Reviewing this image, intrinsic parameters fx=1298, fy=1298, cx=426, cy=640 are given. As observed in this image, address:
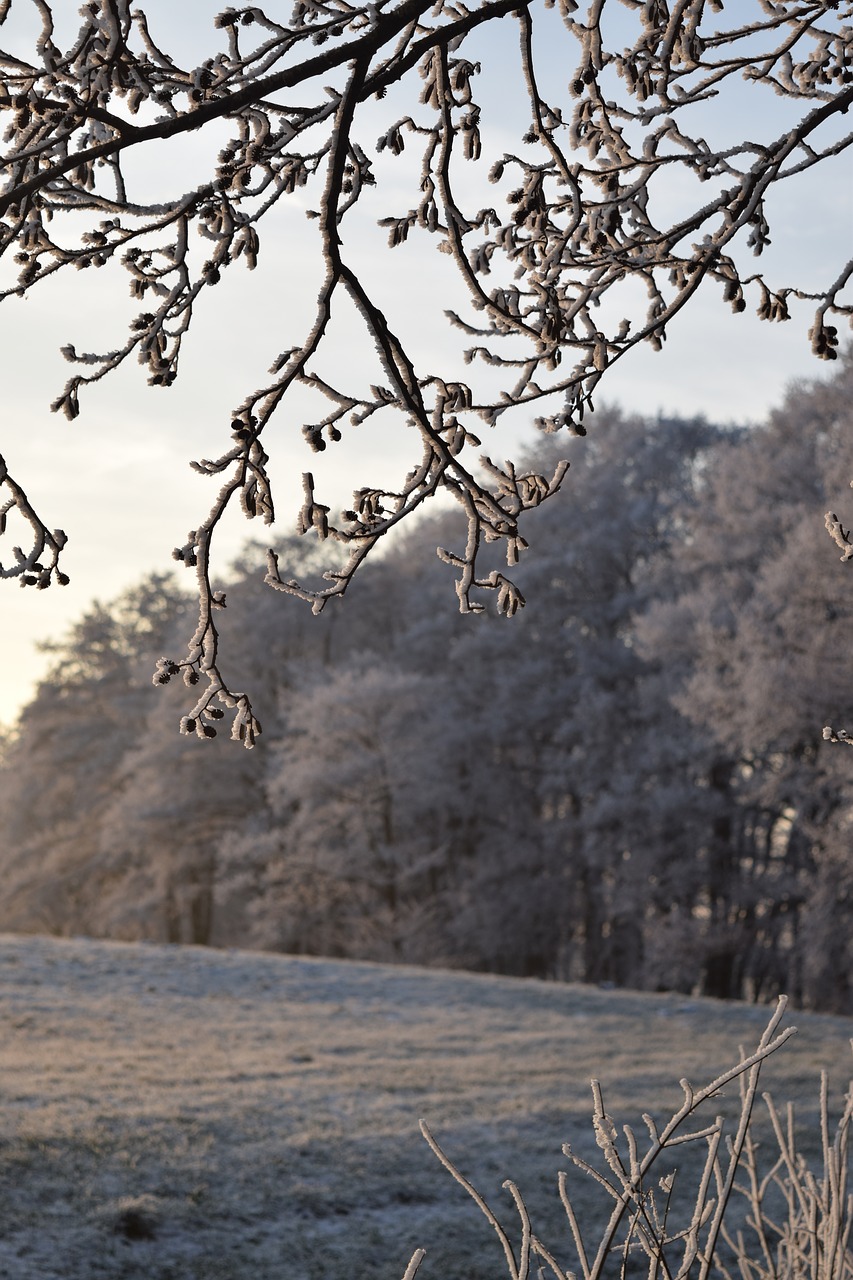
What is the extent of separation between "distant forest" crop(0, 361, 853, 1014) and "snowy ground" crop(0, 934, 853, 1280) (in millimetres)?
5616

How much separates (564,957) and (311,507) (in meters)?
23.8

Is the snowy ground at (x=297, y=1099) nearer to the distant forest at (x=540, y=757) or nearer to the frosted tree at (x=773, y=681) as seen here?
the frosted tree at (x=773, y=681)

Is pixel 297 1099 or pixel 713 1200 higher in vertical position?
pixel 713 1200

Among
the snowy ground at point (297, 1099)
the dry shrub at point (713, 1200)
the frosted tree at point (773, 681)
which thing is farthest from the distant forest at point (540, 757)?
the dry shrub at point (713, 1200)

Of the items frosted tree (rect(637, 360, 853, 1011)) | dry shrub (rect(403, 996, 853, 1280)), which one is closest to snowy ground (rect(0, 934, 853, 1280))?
dry shrub (rect(403, 996, 853, 1280))

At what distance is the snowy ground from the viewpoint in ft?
18.0

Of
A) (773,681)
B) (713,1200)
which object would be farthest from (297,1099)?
(773,681)

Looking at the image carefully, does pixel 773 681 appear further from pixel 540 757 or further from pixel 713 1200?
pixel 713 1200

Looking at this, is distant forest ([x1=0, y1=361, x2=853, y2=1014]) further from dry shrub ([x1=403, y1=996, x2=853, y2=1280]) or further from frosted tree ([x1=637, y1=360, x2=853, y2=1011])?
dry shrub ([x1=403, y1=996, x2=853, y2=1280])

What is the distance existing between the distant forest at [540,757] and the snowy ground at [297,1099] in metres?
5.62

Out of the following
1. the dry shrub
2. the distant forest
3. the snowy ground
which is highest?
the distant forest

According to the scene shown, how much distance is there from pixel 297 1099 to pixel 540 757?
682 inches

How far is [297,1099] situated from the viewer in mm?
8047

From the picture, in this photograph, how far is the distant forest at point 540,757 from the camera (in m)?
18.5
